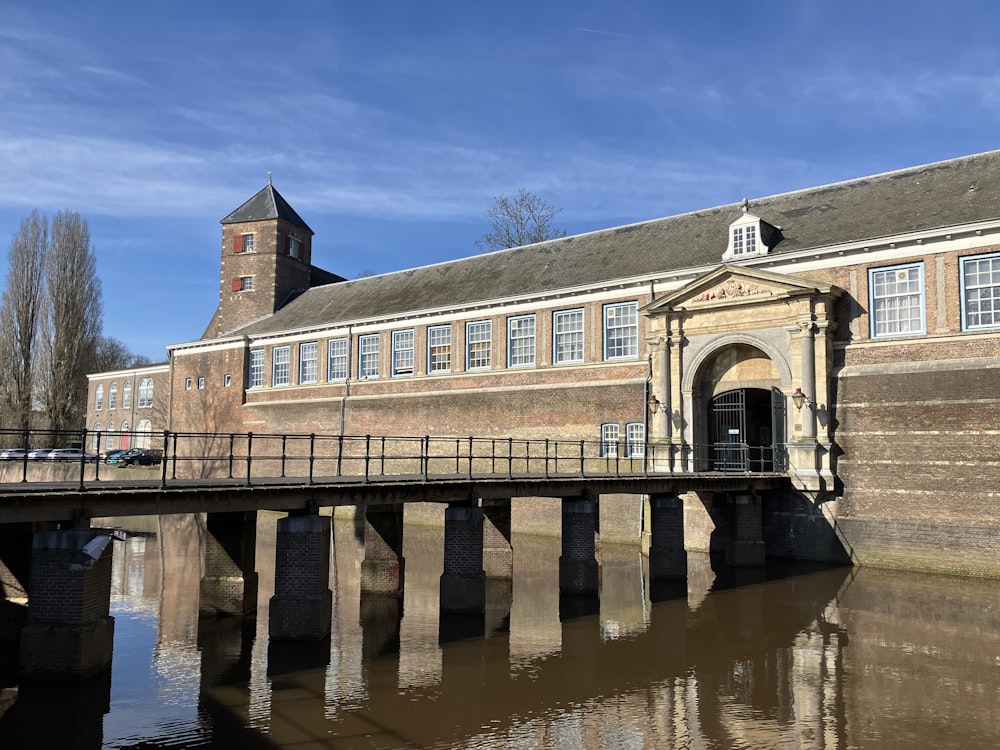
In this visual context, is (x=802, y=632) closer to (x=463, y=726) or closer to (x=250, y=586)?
(x=463, y=726)

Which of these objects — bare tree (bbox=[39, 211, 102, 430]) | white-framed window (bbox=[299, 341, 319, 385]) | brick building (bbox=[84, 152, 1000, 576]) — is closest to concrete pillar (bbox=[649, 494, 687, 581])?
brick building (bbox=[84, 152, 1000, 576])

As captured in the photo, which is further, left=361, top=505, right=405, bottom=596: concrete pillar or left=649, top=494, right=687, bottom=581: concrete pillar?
left=649, top=494, right=687, bottom=581: concrete pillar

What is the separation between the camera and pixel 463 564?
1523cm

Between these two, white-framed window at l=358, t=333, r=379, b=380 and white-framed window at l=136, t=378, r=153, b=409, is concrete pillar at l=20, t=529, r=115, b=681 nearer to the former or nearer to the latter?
white-framed window at l=358, t=333, r=379, b=380

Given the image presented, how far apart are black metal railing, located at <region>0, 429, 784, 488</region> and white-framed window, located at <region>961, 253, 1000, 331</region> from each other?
5927 mm

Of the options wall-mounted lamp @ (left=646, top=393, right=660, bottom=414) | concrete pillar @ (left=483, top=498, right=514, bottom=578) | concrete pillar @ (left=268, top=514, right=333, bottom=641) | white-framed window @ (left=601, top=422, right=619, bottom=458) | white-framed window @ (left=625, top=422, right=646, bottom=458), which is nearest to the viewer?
concrete pillar @ (left=268, top=514, right=333, bottom=641)

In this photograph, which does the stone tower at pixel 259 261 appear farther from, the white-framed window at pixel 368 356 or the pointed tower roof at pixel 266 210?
the white-framed window at pixel 368 356

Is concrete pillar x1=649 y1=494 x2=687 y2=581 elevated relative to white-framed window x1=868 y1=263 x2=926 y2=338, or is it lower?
lower

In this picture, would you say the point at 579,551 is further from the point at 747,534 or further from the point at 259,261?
the point at 259,261

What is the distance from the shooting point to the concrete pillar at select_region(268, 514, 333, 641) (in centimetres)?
1274

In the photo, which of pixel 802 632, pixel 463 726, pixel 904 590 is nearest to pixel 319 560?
pixel 463 726

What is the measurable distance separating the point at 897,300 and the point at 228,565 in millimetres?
17525

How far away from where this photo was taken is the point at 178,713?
954cm

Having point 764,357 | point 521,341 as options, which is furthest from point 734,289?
point 521,341
